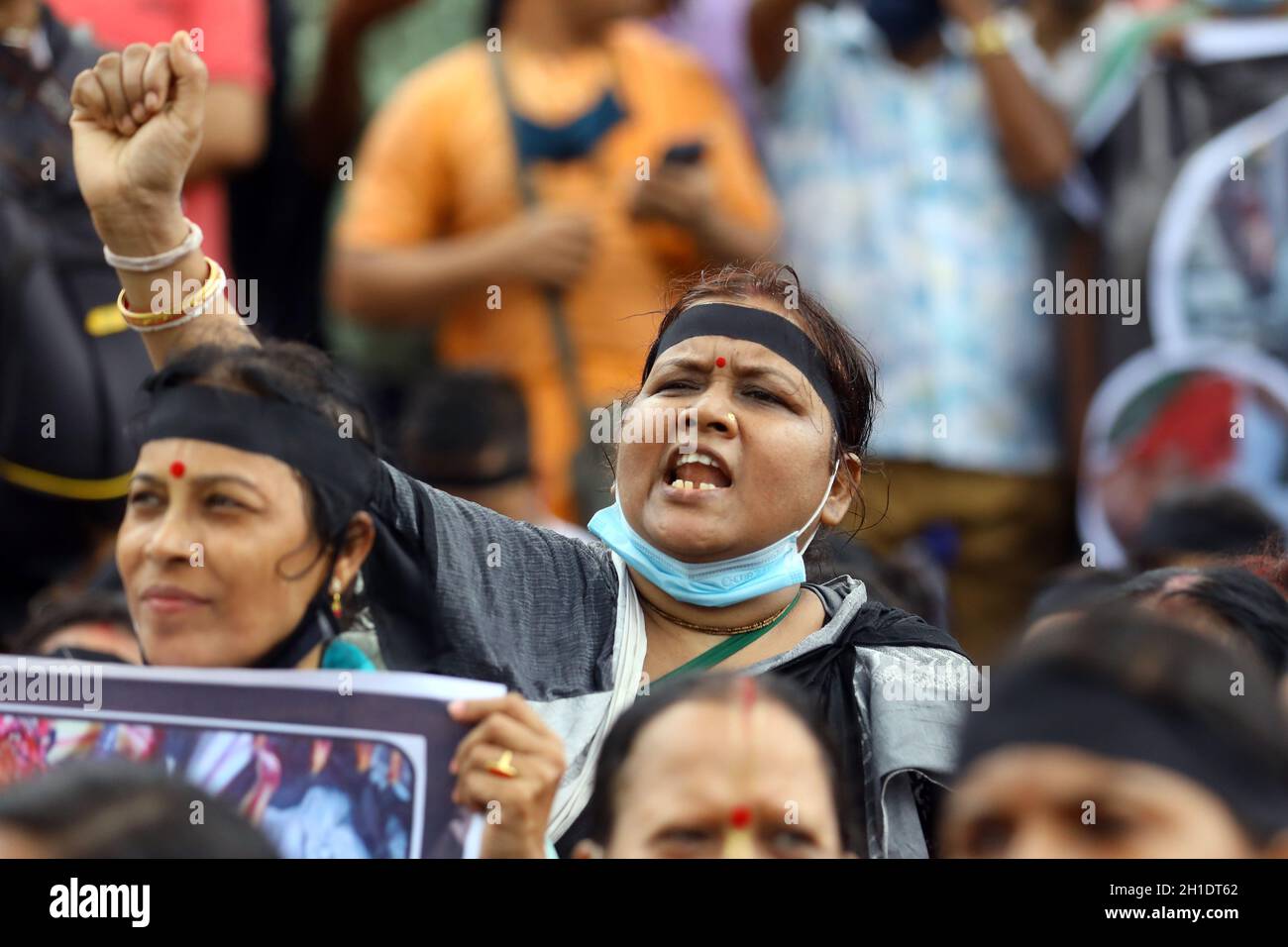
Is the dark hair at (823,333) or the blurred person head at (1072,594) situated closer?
the blurred person head at (1072,594)

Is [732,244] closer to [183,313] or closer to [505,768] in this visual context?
[183,313]

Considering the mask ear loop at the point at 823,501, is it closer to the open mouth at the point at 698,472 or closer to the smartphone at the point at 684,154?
the open mouth at the point at 698,472

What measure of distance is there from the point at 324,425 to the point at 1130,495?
3177 millimetres

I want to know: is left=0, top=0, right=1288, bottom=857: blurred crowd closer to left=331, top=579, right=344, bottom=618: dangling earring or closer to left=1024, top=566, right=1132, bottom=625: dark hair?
left=1024, top=566, right=1132, bottom=625: dark hair

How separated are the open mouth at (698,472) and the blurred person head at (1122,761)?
98 centimetres

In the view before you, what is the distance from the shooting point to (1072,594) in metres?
3.92

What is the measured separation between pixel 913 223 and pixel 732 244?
840mm

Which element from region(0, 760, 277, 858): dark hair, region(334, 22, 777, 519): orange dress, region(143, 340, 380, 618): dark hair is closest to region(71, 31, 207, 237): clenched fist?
region(143, 340, 380, 618): dark hair

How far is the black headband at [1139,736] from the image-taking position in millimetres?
2191

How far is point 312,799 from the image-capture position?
2775 millimetres

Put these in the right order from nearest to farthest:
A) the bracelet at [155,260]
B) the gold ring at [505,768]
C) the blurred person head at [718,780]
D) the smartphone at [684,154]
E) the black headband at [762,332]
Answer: the blurred person head at [718,780] → the gold ring at [505,768] → the bracelet at [155,260] → the black headband at [762,332] → the smartphone at [684,154]

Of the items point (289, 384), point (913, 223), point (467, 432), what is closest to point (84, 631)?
point (289, 384)

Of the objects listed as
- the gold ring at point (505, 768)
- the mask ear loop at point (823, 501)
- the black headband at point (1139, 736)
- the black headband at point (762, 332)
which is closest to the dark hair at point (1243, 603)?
the mask ear loop at point (823, 501)
